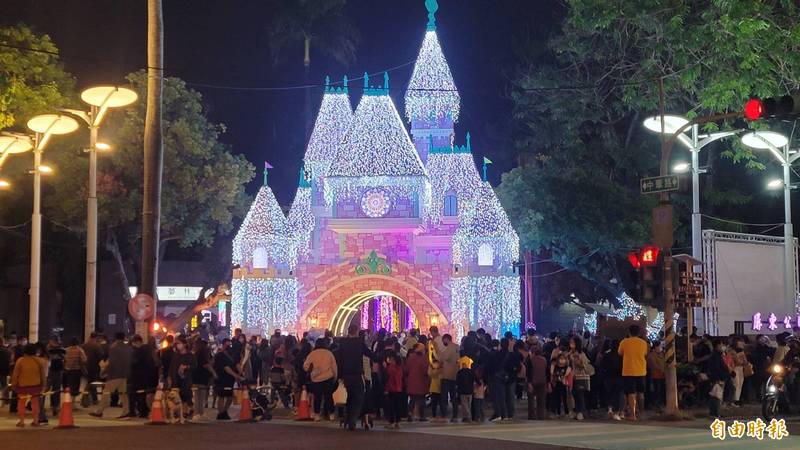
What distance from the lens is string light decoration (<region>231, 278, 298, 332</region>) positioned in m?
38.3

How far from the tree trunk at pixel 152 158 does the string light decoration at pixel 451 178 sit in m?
16.2

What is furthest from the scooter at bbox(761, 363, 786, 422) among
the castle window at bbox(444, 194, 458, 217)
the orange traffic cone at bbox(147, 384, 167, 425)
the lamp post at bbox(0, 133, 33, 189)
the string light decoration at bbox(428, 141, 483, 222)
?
the castle window at bbox(444, 194, 458, 217)

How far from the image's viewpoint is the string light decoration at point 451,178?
37375 mm

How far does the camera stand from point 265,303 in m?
38.6

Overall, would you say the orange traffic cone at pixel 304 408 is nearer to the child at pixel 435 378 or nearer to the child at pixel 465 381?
the child at pixel 435 378

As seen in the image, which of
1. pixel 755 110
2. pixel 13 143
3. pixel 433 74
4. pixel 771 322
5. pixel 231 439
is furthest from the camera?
pixel 433 74

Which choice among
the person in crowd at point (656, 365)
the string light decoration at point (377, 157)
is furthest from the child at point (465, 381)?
the string light decoration at point (377, 157)

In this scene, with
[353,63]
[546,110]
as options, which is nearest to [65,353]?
[546,110]

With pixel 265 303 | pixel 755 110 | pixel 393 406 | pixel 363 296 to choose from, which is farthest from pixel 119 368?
pixel 363 296

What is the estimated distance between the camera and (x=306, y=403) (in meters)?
19.9

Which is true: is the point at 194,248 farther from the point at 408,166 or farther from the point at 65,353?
the point at 65,353

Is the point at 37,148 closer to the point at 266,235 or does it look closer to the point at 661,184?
the point at 266,235

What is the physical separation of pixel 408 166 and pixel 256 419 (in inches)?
707

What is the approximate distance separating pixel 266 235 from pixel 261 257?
2.80 ft
